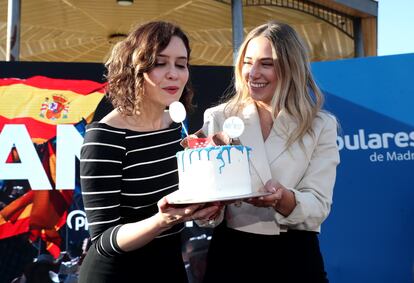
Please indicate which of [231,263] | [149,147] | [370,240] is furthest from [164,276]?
[370,240]

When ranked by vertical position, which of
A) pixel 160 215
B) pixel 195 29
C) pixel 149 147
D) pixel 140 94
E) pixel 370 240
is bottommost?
pixel 370 240

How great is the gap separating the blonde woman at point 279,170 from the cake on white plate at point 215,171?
119 mm

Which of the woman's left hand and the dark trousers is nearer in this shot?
the woman's left hand

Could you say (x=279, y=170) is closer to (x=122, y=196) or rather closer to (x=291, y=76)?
(x=291, y=76)

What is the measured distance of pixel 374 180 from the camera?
3.94 meters

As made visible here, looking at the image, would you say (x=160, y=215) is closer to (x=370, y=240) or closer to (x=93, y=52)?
(x=370, y=240)

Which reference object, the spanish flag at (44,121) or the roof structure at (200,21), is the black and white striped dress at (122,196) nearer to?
the spanish flag at (44,121)

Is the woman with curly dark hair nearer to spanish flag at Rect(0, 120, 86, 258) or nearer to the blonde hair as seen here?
the blonde hair

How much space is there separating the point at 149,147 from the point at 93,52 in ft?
38.5

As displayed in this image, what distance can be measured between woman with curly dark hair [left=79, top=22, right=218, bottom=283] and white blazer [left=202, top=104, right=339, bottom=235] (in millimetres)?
268

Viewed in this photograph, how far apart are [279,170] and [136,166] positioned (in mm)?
516

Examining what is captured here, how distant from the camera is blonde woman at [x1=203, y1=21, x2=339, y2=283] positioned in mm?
2041

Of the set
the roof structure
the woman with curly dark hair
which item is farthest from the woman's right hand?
the roof structure

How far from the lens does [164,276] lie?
6.52 feet
